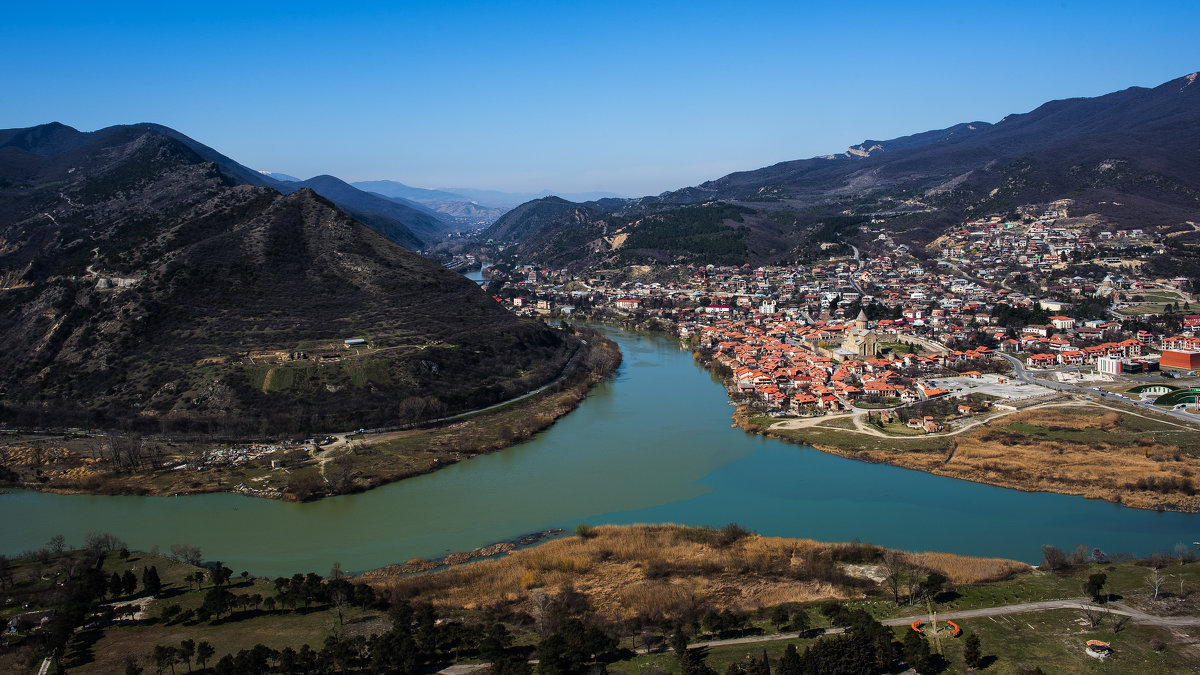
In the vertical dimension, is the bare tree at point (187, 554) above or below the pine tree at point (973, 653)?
below

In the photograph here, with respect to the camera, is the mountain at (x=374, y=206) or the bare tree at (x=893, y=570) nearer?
the bare tree at (x=893, y=570)

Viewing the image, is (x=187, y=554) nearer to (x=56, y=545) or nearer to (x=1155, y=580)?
(x=56, y=545)

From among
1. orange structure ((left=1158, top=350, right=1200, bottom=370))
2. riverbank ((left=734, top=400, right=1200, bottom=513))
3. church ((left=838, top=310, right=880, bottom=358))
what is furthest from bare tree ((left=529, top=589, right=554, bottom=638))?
orange structure ((left=1158, top=350, right=1200, bottom=370))

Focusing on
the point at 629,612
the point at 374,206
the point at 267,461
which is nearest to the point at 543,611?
the point at 629,612

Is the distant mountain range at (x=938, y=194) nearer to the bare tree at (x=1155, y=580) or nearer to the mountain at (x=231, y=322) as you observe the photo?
the mountain at (x=231, y=322)

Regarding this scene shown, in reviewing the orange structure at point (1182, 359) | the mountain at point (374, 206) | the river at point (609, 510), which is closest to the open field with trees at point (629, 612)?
the river at point (609, 510)

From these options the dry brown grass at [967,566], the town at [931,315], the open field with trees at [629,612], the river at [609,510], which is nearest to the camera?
the open field with trees at [629,612]

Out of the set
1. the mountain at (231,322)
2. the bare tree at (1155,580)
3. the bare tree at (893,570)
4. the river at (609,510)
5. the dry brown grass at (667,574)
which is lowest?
the river at (609,510)

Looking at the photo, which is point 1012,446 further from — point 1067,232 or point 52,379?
point 1067,232
